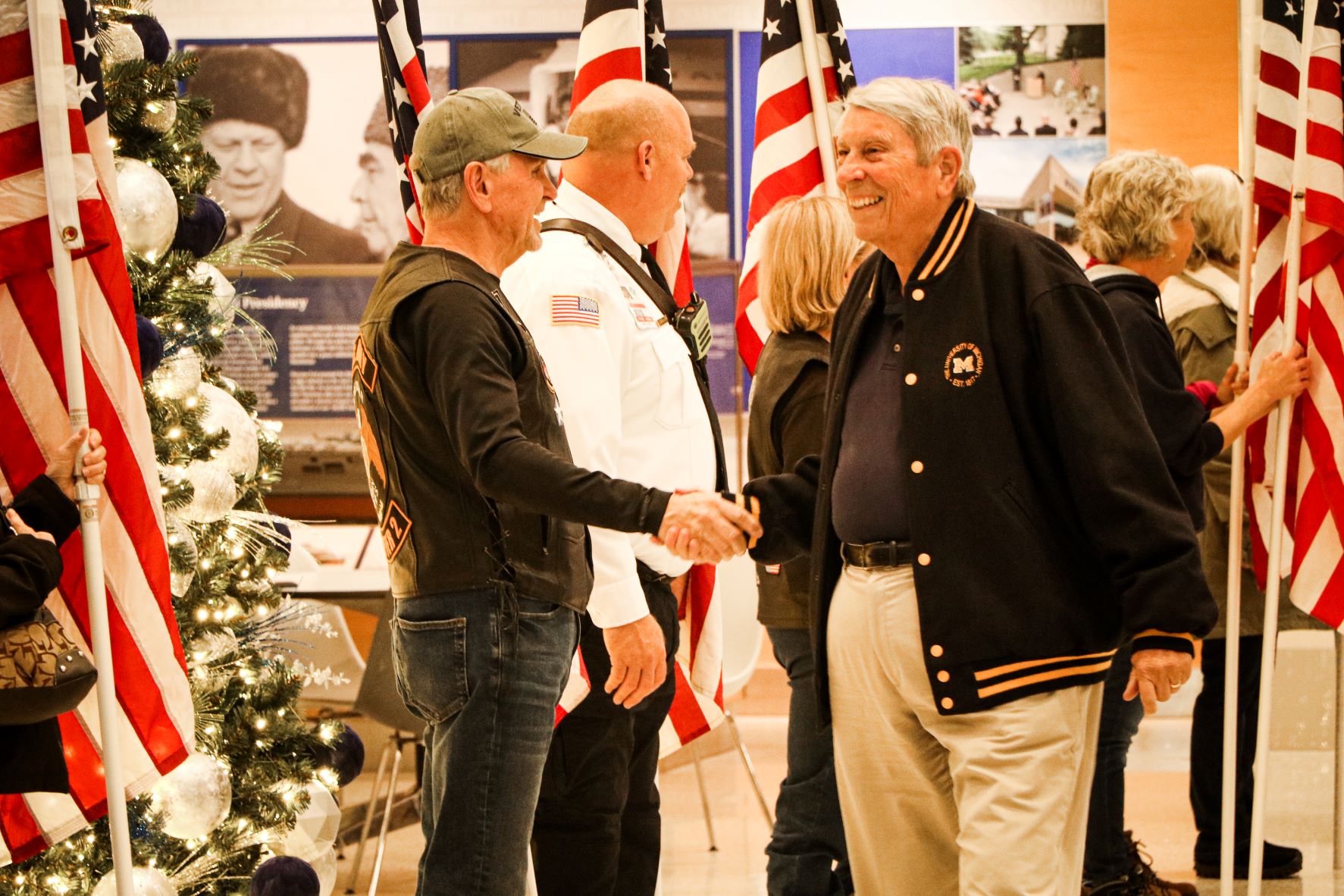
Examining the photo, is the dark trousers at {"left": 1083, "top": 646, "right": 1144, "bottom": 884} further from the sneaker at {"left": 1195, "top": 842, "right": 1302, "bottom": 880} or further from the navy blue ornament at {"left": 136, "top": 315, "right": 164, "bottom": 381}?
the navy blue ornament at {"left": 136, "top": 315, "right": 164, "bottom": 381}

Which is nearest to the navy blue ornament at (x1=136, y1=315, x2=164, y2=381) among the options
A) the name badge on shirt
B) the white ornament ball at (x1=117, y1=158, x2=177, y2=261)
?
the white ornament ball at (x1=117, y1=158, x2=177, y2=261)

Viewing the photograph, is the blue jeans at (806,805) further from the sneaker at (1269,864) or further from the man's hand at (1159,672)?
the sneaker at (1269,864)

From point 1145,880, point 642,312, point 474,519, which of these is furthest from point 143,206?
point 1145,880

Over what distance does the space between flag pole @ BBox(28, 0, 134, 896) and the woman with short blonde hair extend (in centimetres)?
154

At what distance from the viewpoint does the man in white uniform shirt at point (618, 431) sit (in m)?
2.71

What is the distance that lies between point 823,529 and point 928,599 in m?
0.28

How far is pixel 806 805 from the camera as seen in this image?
11.0 ft

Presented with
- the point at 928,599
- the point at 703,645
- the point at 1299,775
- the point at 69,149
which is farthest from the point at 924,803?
the point at 1299,775

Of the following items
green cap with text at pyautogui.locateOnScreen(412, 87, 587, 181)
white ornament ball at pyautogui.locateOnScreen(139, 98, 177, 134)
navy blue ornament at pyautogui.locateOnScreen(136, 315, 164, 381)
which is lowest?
navy blue ornament at pyautogui.locateOnScreen(136, 315, 164, 381)

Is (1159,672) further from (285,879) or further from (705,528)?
(285,879)

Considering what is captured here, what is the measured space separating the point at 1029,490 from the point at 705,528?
0.54 m

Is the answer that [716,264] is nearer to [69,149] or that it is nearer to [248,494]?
[248,494]

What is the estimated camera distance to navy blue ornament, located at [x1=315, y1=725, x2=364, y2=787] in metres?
3.71

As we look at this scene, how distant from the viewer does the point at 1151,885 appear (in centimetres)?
366
